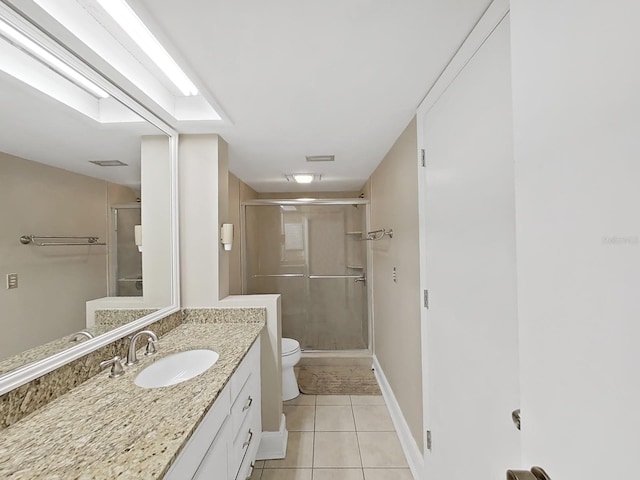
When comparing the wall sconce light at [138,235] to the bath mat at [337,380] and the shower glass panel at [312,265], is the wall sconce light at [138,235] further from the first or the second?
the bath mat at [337,380]

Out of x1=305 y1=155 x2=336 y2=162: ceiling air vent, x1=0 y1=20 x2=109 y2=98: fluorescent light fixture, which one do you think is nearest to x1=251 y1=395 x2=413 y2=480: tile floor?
x1=305 y1=155 x2=336 y2=162: ceiling air vent

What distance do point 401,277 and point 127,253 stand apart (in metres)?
1.73

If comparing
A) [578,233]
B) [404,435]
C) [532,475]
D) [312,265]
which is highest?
[578,233]

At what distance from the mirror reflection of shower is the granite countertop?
1.38 ft

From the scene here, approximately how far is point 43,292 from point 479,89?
178 cm

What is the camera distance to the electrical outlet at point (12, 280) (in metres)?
0.89

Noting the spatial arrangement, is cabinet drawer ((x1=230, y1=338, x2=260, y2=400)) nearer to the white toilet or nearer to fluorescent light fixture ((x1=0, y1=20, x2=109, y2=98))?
the white toilet

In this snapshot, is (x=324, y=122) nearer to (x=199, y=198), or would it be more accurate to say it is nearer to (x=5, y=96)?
(x=199, y=198)

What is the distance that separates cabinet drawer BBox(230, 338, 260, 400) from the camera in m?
1.27

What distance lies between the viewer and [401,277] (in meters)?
1.97

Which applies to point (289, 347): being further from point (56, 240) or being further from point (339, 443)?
point (56, 240)

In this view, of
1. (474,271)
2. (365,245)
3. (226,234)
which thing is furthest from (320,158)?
(474,271)

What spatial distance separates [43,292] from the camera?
3.34 ft

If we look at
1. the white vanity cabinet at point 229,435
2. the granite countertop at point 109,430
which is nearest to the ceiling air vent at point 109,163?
the granite countertop at point 109,430
